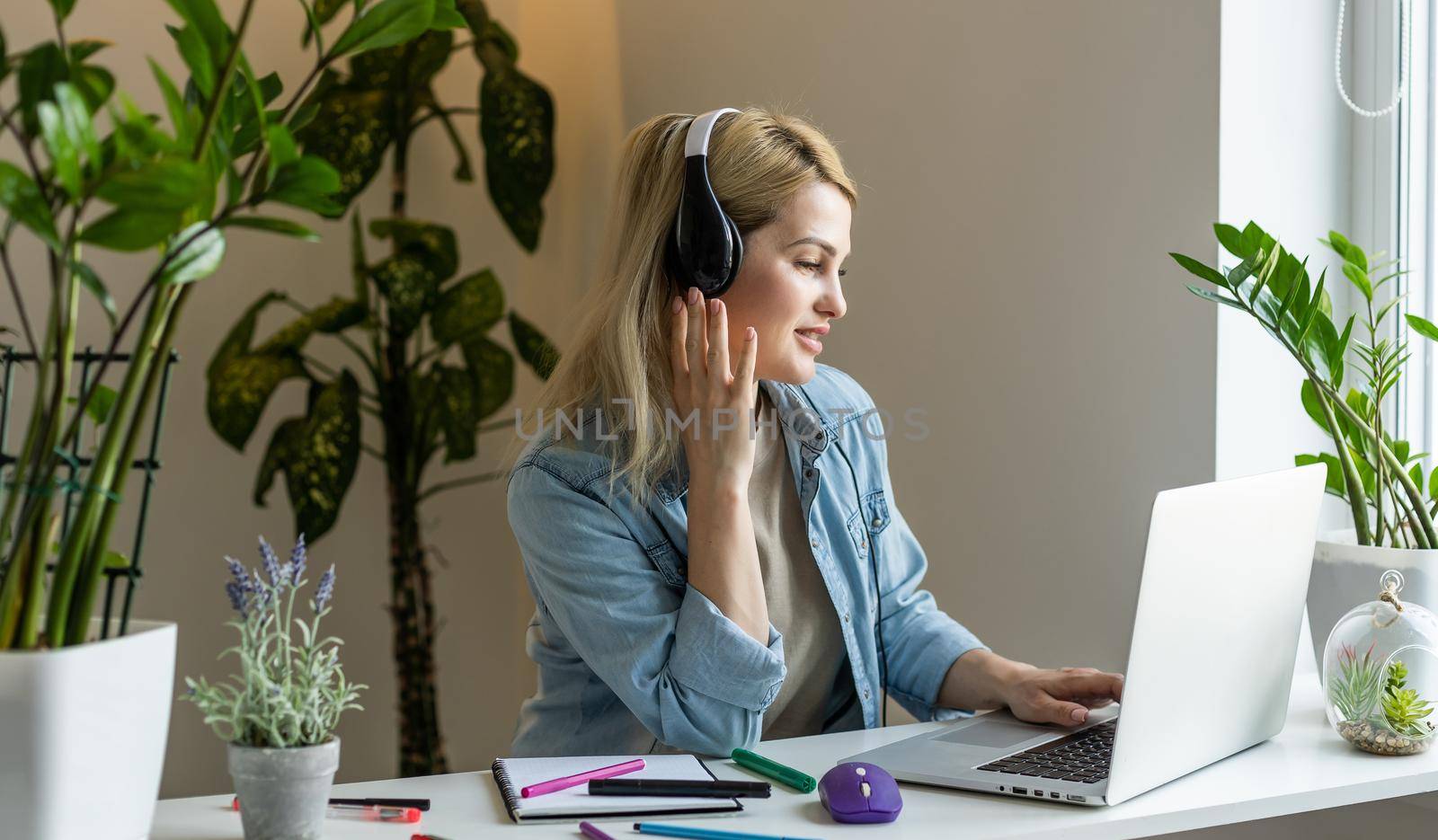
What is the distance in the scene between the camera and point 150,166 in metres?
Answer: 0.71

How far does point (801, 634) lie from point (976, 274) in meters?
0.69

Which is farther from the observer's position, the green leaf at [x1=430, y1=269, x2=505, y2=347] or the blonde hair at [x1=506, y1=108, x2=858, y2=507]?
the green leaf at [x1=430, y1=269, x2=505, y2=347]

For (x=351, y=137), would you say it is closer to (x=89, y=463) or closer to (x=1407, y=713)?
(x=89, y=463)

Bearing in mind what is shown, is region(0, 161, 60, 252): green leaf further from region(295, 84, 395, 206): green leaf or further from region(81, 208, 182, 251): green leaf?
region(295, 84, 395, 206): green leaf

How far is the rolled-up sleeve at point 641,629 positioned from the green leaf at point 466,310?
1246 millimetres

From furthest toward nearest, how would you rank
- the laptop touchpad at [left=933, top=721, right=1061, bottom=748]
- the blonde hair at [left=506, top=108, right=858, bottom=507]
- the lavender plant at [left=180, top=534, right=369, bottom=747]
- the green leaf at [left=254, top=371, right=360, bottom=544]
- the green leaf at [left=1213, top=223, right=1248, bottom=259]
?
the green leaf at [left=254, top=371, right=360, bottom=544] < the blonde hair at [left=506, top=108, right=858, bottom=507] < the green leaf at [left=1213, top=223, right=1248, bottom=259] < the laptop touchpad at [left=933, top=721, right=1061, bottom=748] < the lavender plant at [left=180, top=534, right=369, bottom=747]

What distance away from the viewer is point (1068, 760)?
1.14m

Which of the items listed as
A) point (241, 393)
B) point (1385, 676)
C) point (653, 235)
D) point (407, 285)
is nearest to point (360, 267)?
point (407, 285)

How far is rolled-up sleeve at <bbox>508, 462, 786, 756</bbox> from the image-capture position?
124 centimetres

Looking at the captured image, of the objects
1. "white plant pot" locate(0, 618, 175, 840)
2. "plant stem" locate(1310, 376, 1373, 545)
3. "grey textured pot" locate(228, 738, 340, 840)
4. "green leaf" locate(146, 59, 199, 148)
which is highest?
"green leaf" locate(146, 59, 199, 148)

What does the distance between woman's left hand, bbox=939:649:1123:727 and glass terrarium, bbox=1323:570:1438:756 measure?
20 cm

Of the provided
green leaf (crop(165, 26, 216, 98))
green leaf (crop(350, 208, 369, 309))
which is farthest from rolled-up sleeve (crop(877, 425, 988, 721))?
green leaf (crop(350, 208, 369, 309))

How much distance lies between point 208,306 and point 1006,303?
1.82 m

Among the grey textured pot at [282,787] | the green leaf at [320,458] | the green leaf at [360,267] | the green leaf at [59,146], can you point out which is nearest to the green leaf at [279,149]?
the green leaf at [59,146]
